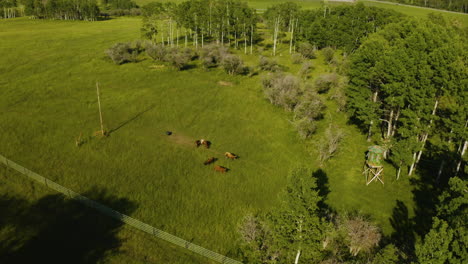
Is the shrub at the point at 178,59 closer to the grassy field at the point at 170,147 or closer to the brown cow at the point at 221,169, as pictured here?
the grassy field at the point at 170,147

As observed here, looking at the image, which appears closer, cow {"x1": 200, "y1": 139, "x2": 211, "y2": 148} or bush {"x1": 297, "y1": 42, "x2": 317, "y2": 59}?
cow {"x1": 200, "y1": 139, "x2": 211, "y2": 148}

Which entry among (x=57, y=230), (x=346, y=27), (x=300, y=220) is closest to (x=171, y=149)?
(x=57, y=230)

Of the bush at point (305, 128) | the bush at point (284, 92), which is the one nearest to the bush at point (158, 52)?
the bush at point (284, 92)

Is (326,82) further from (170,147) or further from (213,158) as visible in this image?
(170,147)

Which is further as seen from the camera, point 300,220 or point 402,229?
point 402,229

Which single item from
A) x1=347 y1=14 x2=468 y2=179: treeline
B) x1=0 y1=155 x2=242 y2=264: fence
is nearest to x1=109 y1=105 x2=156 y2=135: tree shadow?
x1=0 y1=155 x2=242 y2=264: fence

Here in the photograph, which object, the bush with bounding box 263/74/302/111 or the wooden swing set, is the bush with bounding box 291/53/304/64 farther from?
the wooden swing set

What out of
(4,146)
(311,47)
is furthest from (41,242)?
(311,47)
